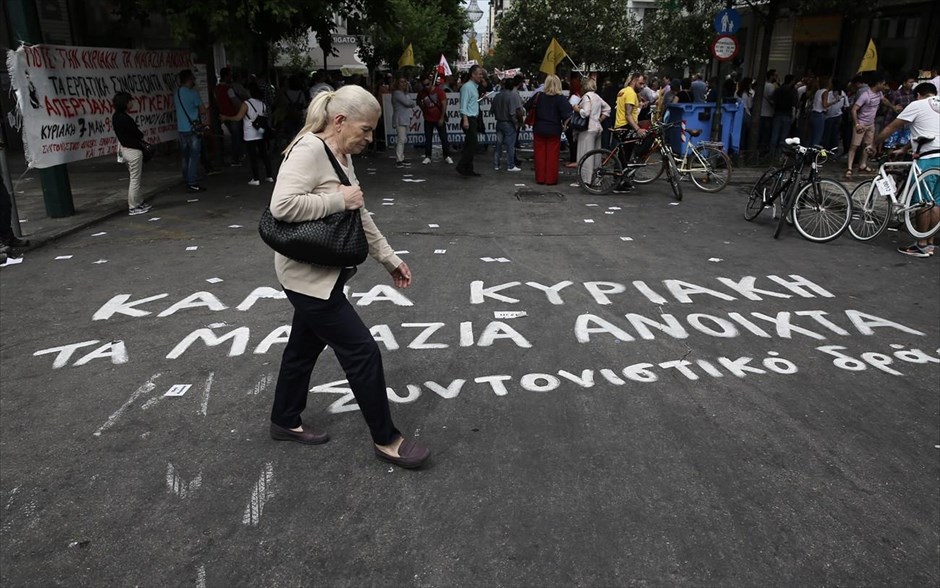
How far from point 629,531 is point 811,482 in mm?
1051

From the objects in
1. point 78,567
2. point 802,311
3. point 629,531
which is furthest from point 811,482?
point 78,567

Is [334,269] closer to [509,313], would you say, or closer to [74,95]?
[509,313]

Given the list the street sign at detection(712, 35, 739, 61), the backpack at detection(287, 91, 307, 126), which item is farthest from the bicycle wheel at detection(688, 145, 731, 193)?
the backpack at detection(287, 91, 307, 126)

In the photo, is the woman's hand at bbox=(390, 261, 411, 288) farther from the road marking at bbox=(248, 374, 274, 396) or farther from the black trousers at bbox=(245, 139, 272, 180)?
the black trousers at bbox=(245, 139, 272, 180)

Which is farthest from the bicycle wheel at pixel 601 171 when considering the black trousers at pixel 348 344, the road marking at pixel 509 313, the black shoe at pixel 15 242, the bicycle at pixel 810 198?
the black trousers at pixel 348 344

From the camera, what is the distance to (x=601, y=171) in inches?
455

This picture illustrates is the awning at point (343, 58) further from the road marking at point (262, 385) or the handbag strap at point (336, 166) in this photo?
the handbag strap at point (336, 166)

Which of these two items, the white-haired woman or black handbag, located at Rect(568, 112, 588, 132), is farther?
black handbag, located at Rect(568, 112, 588, 132)

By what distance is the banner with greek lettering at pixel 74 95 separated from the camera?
8812 millimetres

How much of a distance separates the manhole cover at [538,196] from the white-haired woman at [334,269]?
25.9 feet

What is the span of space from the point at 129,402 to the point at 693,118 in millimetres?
13435

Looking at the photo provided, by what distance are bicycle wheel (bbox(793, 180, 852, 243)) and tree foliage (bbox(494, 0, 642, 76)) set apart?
3103 centimetres

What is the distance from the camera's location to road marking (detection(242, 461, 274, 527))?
3.13m

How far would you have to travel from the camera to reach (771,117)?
16.0 m
